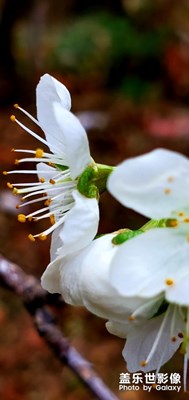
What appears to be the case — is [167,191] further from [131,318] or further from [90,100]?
[90,100]

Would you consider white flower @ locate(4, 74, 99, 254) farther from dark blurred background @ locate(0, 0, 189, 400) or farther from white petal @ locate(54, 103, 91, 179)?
dark blurred background @ locate(0, 0, 189, 400)

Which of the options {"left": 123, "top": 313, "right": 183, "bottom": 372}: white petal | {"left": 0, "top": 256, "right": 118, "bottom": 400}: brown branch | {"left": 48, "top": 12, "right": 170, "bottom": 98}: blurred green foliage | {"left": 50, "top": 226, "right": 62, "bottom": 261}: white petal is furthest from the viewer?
{"left": 48, "top": 12, "right": 170, "bottom": 98}: blurred green foliage

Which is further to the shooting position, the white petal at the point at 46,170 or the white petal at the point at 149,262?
the white petal at the point at 46,170

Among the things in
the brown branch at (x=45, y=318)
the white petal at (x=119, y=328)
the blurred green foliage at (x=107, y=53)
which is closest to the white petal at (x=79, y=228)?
the white petal at (x=119, y=328)

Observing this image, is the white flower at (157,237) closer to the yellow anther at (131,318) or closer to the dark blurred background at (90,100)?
the yellow anther at (131,318)

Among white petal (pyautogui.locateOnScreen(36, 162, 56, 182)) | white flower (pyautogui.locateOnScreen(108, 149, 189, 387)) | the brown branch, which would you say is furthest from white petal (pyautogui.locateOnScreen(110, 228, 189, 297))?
the brown branch
